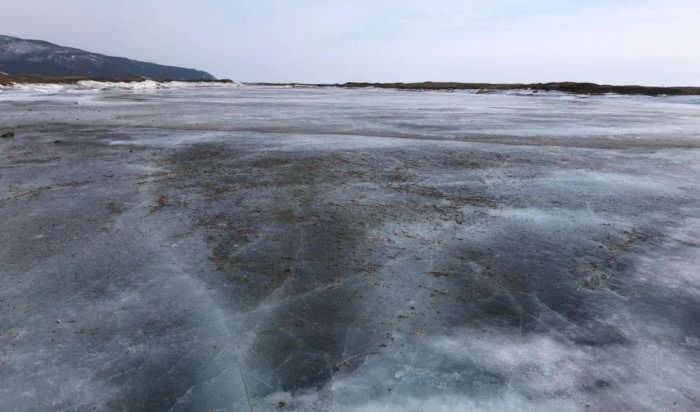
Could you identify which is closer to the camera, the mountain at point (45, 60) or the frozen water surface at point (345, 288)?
the frozen water surface at point (345, 288)

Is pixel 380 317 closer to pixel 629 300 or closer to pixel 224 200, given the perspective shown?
pixel 629 300

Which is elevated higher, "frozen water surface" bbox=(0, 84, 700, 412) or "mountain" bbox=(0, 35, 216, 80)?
"mountain" bbox=(0, 35, 216, 80)

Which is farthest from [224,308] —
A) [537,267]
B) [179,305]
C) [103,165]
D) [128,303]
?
[103,165]

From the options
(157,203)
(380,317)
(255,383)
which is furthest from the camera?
(157,203)

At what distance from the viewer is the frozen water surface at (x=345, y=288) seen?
260cm

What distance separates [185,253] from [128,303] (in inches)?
38.9

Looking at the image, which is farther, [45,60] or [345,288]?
[45,60]

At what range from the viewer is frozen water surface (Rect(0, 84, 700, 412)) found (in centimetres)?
260

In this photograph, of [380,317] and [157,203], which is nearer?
[380,317]

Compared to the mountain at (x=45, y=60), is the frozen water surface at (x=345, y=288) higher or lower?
lower

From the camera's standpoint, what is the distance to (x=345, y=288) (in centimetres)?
375

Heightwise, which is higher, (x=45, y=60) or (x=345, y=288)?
(x=45, y=60)

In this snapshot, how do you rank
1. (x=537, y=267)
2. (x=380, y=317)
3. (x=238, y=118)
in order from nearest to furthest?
(x=380, y=317), (x=537, y=267), (x=238, y=118)

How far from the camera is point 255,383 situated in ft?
8.55
